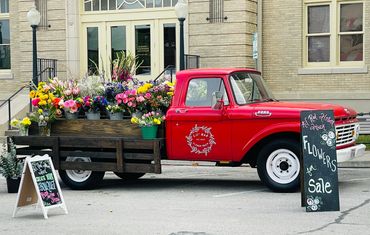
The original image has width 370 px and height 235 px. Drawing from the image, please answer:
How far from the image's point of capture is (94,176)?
11.9 metres

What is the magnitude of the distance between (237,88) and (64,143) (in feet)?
10.3

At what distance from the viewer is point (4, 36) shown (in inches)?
1036

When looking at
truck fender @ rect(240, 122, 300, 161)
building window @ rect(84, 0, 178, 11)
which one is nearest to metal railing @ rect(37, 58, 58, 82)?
building window @ rect(84, 0, 178, 11)

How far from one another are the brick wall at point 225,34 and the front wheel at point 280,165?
1117cm

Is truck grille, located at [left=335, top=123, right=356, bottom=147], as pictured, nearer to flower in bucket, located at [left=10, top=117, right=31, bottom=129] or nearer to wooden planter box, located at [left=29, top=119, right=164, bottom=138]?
wooden planter box, located at [left=29, top=119, right=164, bottom=138]

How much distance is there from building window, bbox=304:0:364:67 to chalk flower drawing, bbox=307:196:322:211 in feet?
44.4

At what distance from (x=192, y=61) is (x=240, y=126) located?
37.9ft

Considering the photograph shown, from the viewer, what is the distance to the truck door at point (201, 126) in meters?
11.0

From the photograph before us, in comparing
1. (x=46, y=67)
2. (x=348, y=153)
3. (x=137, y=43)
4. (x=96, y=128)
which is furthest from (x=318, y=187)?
(x=46, y=67)

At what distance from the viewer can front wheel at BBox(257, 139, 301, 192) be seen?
1064 cm

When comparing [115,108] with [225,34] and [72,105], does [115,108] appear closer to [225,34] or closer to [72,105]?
[72,105]

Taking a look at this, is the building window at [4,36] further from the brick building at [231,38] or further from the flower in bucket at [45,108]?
the flower in bucket at [45,108]

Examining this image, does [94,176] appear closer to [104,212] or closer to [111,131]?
[111,131]

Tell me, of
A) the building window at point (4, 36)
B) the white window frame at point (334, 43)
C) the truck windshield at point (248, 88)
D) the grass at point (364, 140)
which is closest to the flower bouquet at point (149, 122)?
the truck windshield at point (248, 88)
